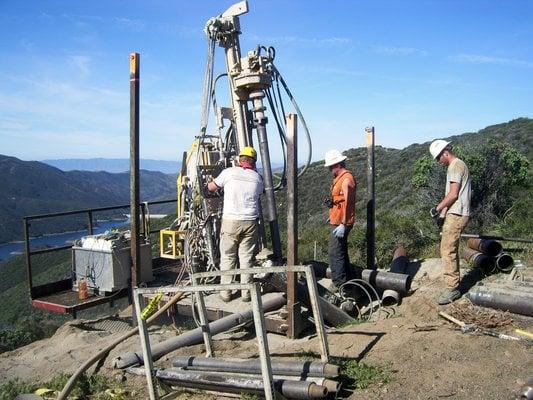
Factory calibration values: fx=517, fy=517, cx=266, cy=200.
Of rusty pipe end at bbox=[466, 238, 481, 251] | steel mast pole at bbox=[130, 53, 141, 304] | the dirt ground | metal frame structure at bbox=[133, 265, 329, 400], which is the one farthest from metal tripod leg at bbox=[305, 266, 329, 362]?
rusty pipe end at bbox=[466, 238, 481, 251]

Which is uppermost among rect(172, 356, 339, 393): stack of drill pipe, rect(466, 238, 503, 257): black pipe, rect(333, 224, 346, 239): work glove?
rect(333, 224, 346, 239): work glove

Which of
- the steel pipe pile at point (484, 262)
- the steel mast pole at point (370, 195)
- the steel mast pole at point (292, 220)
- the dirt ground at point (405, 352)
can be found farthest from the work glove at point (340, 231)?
the steel pipe pile at point (484, 262)

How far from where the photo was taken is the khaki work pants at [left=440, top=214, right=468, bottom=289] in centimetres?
676

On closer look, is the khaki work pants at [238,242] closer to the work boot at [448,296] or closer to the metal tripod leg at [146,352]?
the metal tripod leg at [146,352]

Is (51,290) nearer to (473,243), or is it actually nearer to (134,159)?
(134,159)

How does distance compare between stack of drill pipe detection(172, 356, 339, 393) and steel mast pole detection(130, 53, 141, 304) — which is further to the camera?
steel mast pole detection(130, 53, 141, 304)

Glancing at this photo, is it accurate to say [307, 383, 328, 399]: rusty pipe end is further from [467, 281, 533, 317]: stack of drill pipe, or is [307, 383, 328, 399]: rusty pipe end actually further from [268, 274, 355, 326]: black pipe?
[467, 281, 533, 317]: stack of drill pipe

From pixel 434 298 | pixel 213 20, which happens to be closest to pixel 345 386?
pixel 434 298

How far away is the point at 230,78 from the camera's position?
9.15 meters

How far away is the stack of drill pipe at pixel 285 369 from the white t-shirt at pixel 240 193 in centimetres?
262

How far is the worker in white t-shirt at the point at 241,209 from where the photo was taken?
7441mm

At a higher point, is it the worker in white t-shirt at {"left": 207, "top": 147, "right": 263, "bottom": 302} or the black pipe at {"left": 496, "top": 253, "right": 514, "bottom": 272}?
the worker in white t-shirt at {"left": 207, "top": 147, "right": 263, "bottom": 302}

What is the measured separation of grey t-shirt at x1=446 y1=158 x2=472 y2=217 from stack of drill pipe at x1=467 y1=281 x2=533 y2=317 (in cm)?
99

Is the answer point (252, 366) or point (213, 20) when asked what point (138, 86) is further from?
point (252, 366)
